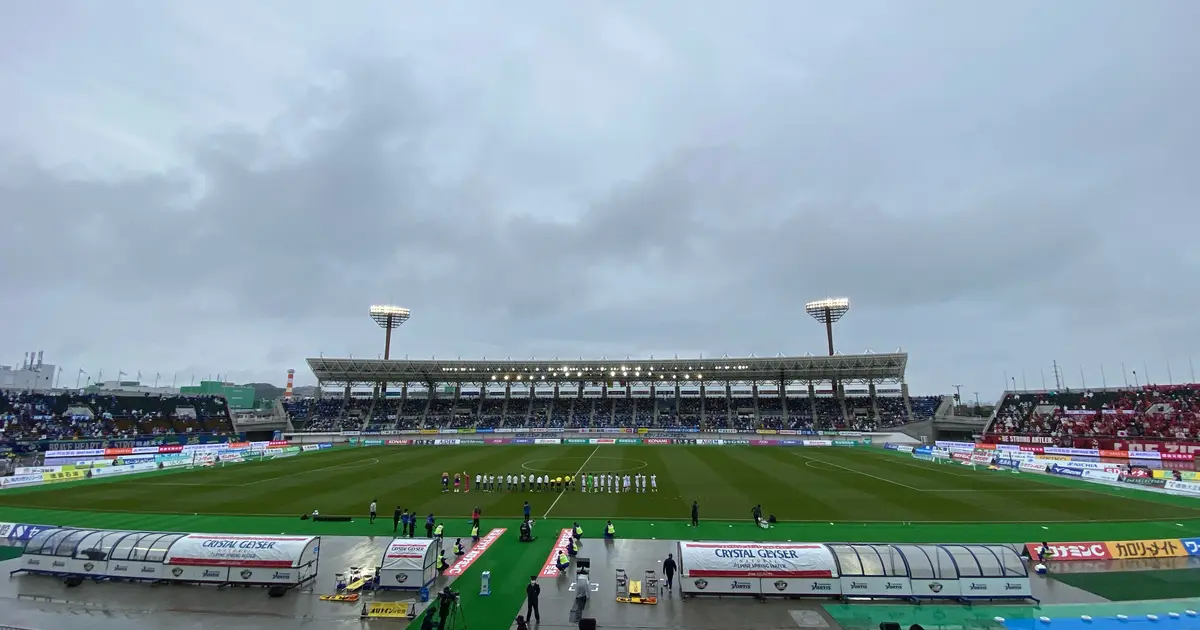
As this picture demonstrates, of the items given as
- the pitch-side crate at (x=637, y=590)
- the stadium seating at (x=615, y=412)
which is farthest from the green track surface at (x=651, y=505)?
the stadium seating at (x=615, y=412)

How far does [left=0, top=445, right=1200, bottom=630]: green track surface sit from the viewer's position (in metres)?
23.3

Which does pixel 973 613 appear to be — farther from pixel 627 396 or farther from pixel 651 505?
pixel 627 396

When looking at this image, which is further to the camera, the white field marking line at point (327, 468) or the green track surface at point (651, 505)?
the white field marking line at point (327, 468)

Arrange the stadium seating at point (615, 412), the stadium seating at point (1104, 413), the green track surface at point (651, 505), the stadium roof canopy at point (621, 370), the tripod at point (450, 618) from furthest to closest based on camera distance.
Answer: the stadium seating at point (615, 412) → the stadium roof canopy at point (621, 370) → the stadium seating at point (1104, 413) → the green track surface at point (651, 505) → the tripod at point (450, 618)

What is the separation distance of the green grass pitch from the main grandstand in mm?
36885

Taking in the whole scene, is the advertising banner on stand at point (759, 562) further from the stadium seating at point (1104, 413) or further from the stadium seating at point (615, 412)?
the stadium seating at point (615, 412)

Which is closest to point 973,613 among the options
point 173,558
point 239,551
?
point 239,551

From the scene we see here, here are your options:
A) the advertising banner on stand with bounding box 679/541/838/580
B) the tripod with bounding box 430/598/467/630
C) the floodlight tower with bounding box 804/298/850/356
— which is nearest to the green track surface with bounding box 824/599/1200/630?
the advertising banner on stand with bounding box 679/541/838/580

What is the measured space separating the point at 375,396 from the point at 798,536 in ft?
299

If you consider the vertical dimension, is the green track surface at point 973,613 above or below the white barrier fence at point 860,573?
below

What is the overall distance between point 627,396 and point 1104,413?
67411mm

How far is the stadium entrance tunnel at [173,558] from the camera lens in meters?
16.9

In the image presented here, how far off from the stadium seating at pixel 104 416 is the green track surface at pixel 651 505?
28344 mm

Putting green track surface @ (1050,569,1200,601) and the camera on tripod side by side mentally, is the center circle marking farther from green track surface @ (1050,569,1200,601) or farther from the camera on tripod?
green track surface @ (1050,569,1200,601)
